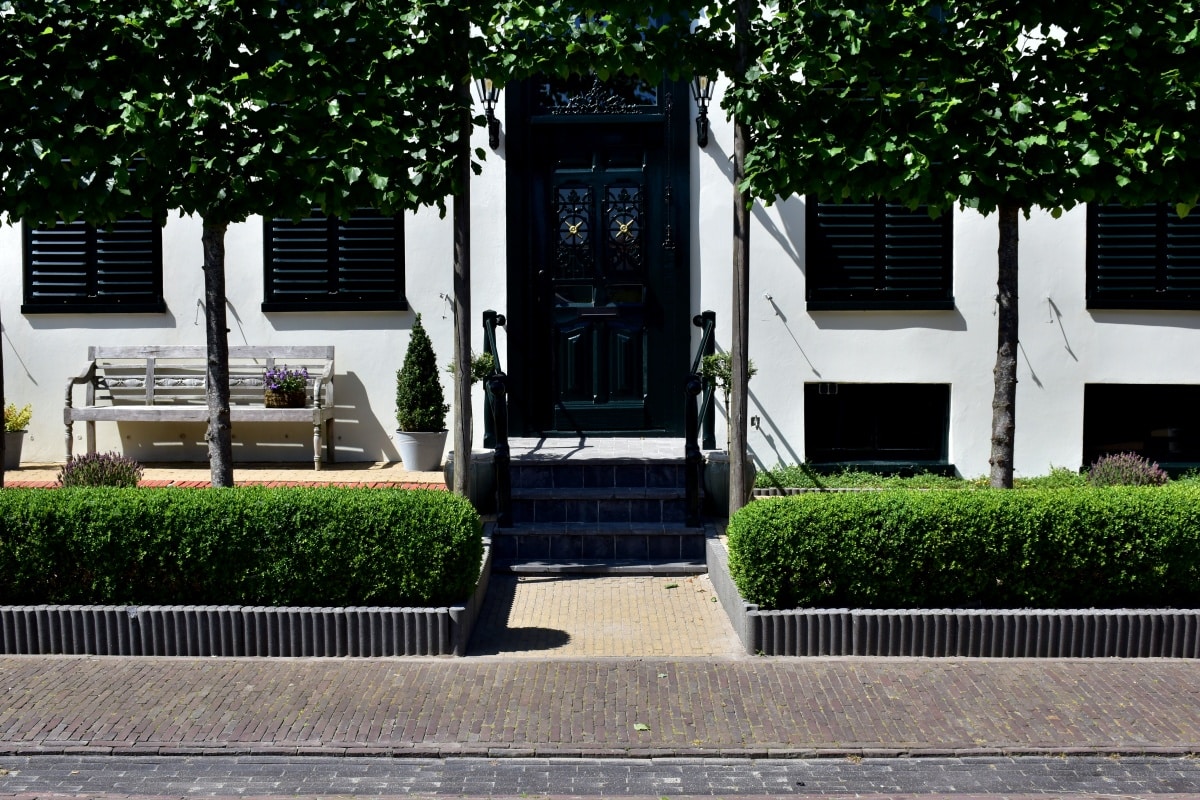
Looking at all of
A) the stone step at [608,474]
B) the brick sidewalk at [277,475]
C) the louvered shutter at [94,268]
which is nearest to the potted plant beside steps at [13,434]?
the brick sidewalk at [277,475]

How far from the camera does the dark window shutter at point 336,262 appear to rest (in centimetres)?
1081

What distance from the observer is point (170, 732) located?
5.12m

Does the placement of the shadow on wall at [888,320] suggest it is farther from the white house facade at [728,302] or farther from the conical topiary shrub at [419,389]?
the conical topiary shrub at [419,389]

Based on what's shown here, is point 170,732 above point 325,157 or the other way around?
the other way around

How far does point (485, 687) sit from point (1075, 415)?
745 centimetres

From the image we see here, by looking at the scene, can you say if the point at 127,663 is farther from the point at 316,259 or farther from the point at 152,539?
the point at 316,259

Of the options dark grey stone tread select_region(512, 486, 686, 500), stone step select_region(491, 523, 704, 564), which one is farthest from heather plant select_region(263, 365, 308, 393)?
stone step select_region(491, 523, 704, 564)

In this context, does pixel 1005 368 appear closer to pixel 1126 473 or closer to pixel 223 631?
pixel 1126 473

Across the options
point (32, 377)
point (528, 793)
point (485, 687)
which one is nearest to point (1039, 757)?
point (528, 793)

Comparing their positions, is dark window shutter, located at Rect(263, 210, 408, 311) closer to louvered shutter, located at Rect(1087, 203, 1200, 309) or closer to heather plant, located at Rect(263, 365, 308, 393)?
heather plant, located at Rect(263, 365, 308, 393)

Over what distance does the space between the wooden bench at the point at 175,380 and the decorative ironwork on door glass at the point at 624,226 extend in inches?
121

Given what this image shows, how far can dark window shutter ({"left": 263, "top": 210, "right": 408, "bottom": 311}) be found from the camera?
35.5 ft

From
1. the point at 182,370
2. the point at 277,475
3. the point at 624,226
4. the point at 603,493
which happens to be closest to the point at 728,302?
the point at 624,226

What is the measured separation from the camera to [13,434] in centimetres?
1054
